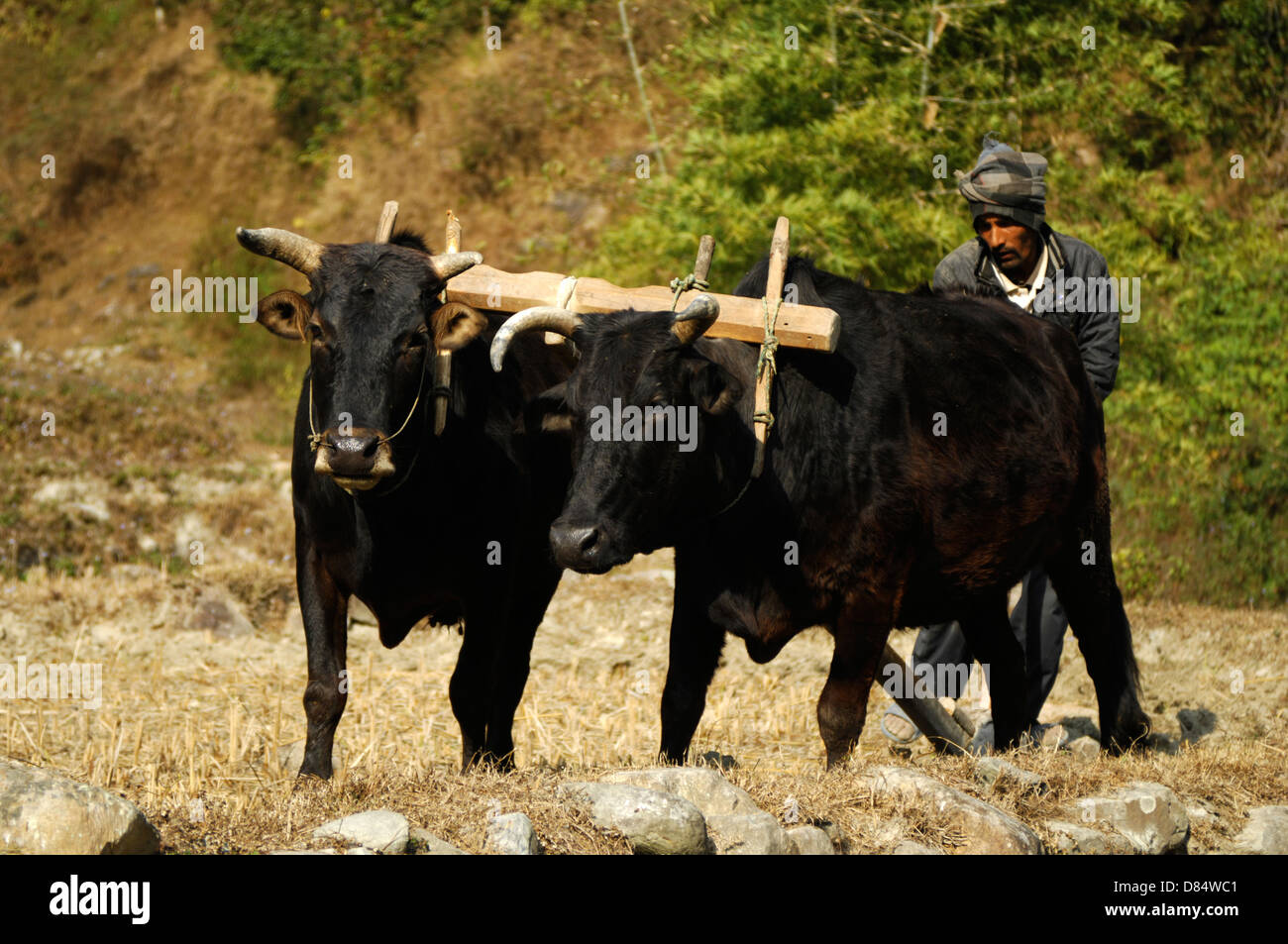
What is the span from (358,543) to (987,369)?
291 centimetres

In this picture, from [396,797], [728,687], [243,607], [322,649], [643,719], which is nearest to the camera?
[396,797]

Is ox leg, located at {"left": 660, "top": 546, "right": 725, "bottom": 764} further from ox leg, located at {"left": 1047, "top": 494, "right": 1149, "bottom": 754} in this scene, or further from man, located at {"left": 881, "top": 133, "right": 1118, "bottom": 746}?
ox leg, located at {"left": 1047, "top": 494, "right": 1149, "bottom": 754}

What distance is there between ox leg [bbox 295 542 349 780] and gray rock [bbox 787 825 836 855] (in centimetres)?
196

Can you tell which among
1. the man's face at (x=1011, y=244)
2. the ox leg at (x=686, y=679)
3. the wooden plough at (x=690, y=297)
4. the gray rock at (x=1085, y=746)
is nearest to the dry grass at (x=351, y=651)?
the ox leg at (x=686, y=679)

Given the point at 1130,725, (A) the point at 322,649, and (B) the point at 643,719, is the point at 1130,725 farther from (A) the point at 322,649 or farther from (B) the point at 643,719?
(A) the point at 322,649

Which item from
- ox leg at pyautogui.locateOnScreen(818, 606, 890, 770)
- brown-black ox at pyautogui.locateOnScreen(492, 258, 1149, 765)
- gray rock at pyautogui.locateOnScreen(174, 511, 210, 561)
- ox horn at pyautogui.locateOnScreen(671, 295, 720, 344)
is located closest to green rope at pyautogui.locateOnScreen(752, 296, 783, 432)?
brown-black ox at pyautogui.locateOnScreen(492, 258, 1149, 765)

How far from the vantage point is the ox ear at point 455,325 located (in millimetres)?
6047

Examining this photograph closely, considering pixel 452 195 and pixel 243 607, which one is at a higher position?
pixel 452 195

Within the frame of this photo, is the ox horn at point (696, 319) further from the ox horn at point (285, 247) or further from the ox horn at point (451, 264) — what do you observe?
the ox horn at point (285, 247)

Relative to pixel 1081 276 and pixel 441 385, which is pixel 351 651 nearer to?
pixel 441 385

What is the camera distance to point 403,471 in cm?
607

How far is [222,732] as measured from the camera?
801 cm

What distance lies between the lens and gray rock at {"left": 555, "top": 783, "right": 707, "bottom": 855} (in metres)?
4.54

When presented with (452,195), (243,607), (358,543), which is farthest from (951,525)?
(452,195)
